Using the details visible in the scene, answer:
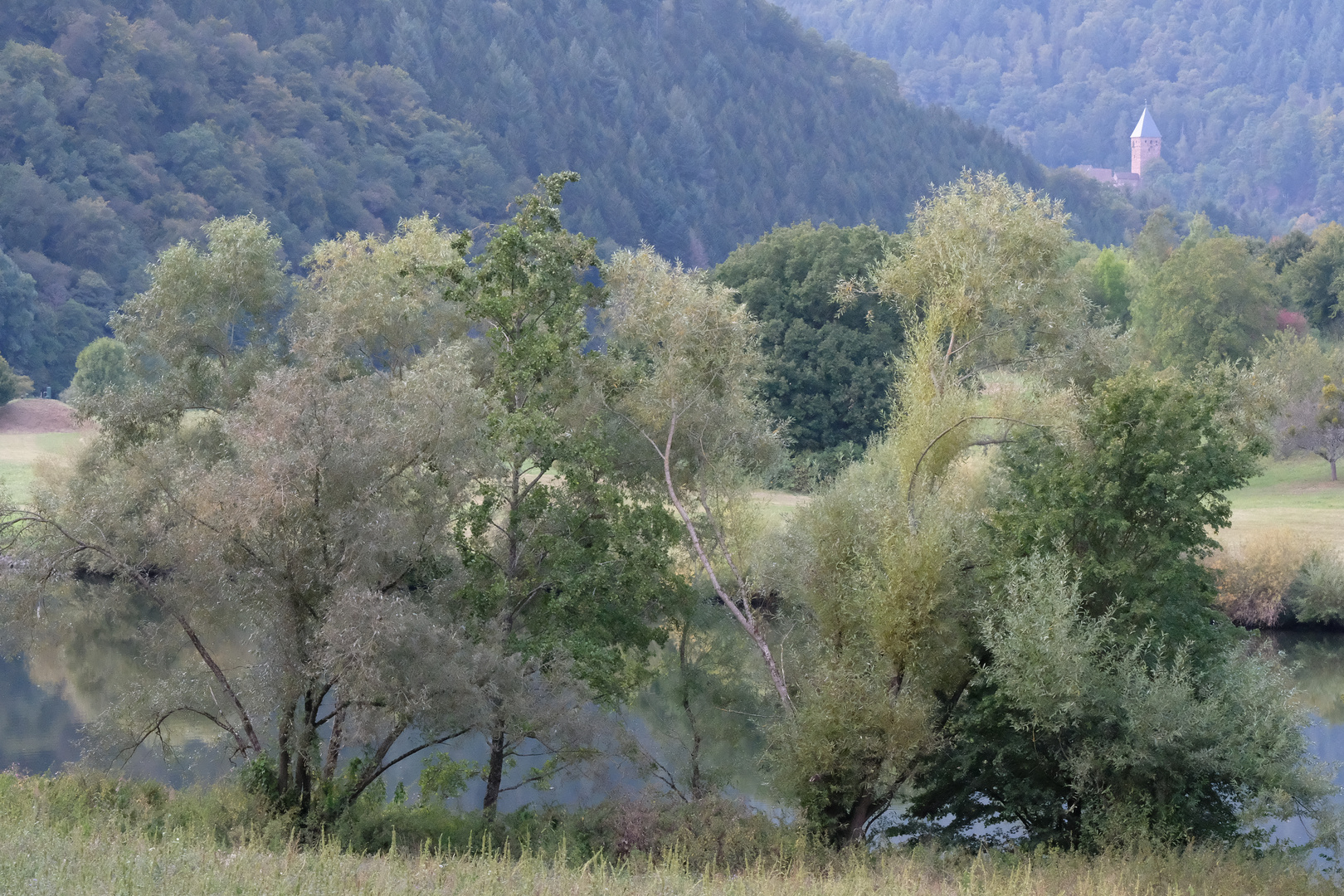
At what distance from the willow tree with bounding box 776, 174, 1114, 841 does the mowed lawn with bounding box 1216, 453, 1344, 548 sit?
17.8 meters

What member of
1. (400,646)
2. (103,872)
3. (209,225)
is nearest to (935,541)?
(400,646)

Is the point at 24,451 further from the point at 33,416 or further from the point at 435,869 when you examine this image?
the point at 435,869

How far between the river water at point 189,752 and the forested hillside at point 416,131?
58.8 meters

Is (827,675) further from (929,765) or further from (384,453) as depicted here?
(384,453)

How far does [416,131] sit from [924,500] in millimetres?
118437

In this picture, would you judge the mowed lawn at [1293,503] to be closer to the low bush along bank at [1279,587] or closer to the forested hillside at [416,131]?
the low bush along bank at [1279,587]

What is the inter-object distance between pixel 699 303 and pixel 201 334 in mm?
9099

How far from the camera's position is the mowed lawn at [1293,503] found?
39.6 m

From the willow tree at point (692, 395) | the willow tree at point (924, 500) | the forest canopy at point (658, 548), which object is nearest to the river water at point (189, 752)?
the forest canopy at point (658, 548)

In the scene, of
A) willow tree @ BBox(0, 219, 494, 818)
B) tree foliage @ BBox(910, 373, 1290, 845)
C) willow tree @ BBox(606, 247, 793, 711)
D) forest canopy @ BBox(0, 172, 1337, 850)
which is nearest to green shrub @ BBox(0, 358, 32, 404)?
forest canopy @ BBox(0, 172, 1337, 850)

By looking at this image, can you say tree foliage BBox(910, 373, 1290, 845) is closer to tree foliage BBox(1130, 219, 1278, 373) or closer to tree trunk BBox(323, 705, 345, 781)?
tree trunk BBox(323, 705, 345, 781)

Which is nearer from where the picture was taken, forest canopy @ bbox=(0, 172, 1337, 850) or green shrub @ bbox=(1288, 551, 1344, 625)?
forest canopy @ bbox=(0, 172, 1337, 850)

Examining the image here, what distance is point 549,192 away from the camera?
67.7 ft

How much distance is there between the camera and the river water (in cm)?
2191
